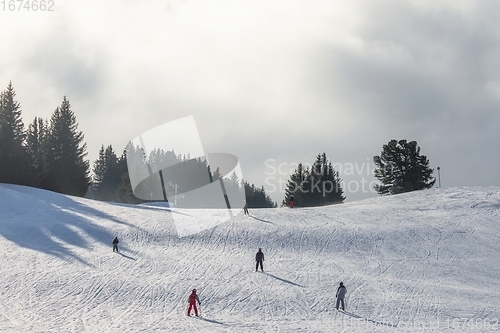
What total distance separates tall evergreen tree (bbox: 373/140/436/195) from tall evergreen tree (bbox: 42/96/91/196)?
40.8 m

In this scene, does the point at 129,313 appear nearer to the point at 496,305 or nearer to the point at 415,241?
the point at 496,305

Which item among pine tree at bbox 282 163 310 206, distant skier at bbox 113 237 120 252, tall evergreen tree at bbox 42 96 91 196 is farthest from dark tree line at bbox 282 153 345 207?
distant skier at bbox 113 237 120 252

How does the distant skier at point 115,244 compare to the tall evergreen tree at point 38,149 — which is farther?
the tall evergreen tree at point 38,149

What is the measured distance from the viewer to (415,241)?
42.1m

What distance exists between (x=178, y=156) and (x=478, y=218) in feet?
365

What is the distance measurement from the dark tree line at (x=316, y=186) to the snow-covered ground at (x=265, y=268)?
1148 inches

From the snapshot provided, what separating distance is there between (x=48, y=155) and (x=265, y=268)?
5410 cm

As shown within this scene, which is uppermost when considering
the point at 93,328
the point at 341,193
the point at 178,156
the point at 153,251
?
the point at 178,156

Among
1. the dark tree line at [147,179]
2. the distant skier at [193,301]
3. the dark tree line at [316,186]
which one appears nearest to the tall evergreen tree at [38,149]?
the dark tree line at [147,179]

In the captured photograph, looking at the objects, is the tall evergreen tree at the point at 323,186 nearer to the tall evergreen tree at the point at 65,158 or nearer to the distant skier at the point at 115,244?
the tall evergreen tree at the point at 65,158

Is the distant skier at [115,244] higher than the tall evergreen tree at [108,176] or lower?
lower

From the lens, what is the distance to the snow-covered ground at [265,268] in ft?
87.2

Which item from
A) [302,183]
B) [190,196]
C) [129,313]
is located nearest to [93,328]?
[129,313]

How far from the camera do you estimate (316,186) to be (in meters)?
85.2
